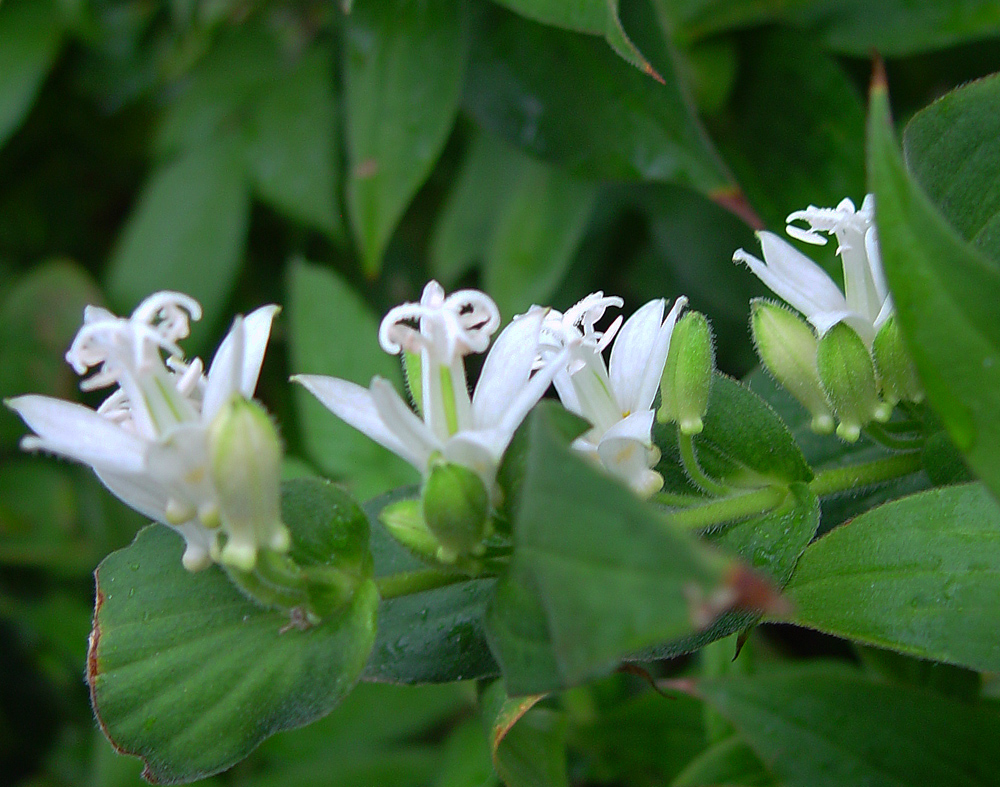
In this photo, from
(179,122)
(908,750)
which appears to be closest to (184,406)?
(908,750)

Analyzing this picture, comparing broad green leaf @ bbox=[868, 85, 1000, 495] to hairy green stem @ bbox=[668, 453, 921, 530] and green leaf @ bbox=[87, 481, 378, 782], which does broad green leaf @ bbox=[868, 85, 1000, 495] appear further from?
green leaf @ bbox=[87, 481, 378, 782]

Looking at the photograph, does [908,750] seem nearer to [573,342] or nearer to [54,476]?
[573,342]

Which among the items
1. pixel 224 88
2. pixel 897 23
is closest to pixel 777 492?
pixel 897 23

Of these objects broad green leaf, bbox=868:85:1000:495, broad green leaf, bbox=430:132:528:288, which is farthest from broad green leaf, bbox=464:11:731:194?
broad green leaf, bbox=868:85:1000:495

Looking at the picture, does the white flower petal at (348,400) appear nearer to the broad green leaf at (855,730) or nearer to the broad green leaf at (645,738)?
the broad green leaf at (855,730)

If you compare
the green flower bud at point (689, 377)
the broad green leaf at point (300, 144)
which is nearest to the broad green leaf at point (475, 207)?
the broad green leaf at point (300, 144)

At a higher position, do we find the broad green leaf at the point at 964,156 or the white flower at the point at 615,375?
the broad green leaf at the point at 964,156
